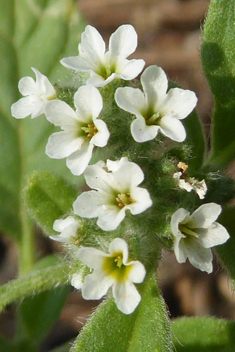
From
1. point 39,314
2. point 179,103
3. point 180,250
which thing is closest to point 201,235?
point 180,250

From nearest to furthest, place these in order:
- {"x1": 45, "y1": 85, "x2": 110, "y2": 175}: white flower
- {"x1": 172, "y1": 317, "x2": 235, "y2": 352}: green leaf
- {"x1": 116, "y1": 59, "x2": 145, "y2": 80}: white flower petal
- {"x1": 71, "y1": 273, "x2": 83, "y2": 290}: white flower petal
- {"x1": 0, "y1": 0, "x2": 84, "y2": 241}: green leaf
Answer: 1. {"x1": 45, "y1": 85, "x2": 110, "y2": 175}: white flower
2. {"x1": 116, "y1": 59, "x2": 145, "y2": 80}: white flower petal
3. {"x1": 71, "y1": 273, "x2": 83, "y2": 290}: white flower petal
4. {"x1": 172, "y1": 317, "x2": 235, "y2": 352}: green leaf
5. {"x1": 0, "y1": 0, "x2": 84, "y2": 241}: green leaf

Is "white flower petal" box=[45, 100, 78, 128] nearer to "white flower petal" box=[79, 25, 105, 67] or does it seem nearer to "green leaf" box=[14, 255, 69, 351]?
"white flower petal" box=[79, 25, 105, 67]

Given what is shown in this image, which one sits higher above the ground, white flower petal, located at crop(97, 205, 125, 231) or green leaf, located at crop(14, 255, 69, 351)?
white flower petal, located at crop(97, 205, 125, 231)

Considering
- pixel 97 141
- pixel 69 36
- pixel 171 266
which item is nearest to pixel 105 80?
pixel 97 141

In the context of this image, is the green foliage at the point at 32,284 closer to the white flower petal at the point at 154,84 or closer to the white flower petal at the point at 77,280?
the white flower petal at the point at 77,280

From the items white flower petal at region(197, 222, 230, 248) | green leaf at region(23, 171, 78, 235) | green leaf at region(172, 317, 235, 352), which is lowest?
green leaf at region(172, 317, 235, 352)

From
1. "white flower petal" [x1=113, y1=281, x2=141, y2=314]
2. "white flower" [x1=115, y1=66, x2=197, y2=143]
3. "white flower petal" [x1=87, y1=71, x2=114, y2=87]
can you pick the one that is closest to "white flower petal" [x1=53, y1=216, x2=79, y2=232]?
"white flower petal" [x1=113, y1=281, x2=141, y2=314]

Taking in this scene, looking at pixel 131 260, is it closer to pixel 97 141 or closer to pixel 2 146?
pixel 97 141
